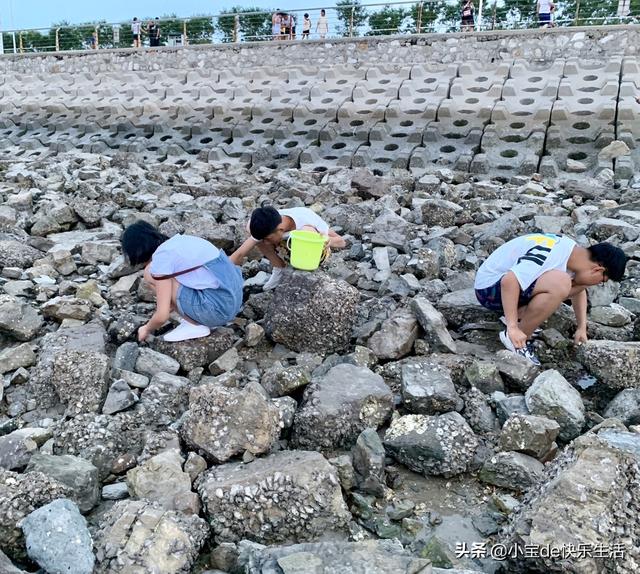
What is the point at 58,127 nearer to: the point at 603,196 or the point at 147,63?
the point at 147,63

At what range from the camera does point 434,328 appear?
3182 millimetres

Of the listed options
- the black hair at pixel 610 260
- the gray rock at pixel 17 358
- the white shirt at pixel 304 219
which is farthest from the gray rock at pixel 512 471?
the gray rock at pixel 17 358

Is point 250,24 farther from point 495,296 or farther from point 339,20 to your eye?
point 495,296

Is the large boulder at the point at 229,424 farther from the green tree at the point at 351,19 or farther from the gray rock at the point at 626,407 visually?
the green tree at the point at 351,19

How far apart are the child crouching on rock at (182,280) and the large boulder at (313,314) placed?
289mm

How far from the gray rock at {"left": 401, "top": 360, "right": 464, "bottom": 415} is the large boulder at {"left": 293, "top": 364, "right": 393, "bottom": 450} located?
0.10m

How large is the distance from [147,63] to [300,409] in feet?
38.6

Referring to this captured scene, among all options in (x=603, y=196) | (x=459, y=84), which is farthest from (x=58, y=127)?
(x=603, y=196)

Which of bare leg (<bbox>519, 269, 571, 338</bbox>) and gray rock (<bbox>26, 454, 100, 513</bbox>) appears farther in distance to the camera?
bare leg (<bbox>519, 269, 571, 338</bbox>)

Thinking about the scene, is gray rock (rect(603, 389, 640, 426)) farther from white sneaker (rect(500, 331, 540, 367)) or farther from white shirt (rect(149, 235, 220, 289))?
white shirt (rect(149, 235, 220, 289))

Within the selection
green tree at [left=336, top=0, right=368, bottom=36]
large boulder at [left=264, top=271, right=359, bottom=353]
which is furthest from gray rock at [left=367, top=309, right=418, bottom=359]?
green tree at [left=336, top=0, right=368, bottom=36]

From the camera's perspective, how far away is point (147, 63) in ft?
41.3

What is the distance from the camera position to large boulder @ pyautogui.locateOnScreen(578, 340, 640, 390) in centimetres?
278

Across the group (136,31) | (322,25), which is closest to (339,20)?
(322,25)
